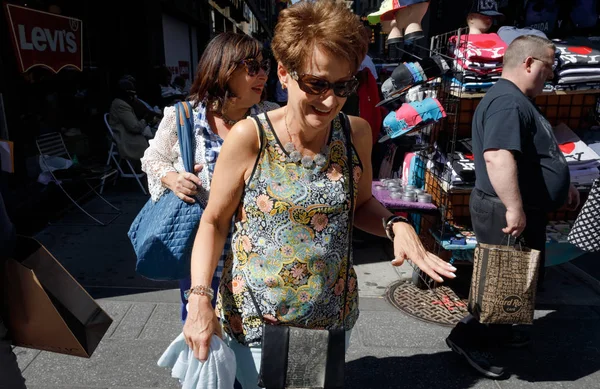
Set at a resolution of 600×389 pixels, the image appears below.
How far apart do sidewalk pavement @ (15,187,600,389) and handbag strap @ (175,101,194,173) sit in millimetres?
1503

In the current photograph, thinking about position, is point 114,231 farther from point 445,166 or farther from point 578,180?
point 578,180

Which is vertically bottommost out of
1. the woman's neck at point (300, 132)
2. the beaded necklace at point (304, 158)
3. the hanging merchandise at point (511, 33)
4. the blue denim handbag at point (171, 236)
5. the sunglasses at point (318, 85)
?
the blue denim handbag at point (171, 236)

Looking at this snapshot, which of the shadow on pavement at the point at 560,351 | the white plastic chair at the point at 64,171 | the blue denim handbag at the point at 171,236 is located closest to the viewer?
the blue denim handbag at the point at 171,236

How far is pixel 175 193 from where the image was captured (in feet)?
7.44

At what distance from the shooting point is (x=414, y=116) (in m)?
3.99

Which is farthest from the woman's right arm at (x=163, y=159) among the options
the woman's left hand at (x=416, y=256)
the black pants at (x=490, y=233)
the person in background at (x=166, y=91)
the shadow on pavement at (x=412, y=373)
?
the person in background at (x=166, y=91)

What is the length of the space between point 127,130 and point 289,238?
646cm

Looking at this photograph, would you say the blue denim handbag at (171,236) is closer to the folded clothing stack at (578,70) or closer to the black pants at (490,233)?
the black pants at (490,233)

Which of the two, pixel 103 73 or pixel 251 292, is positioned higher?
pixel 103 73

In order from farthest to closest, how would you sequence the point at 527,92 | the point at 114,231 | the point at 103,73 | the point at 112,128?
the point at 103,73 < the point at 112,128 < the point at 114,231 < the point at 527,92

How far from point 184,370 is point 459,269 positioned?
12.3ft

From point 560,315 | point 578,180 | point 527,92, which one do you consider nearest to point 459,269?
point 560,315

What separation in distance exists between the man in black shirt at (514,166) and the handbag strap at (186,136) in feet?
5.65

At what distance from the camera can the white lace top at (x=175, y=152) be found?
2322 millimetres
